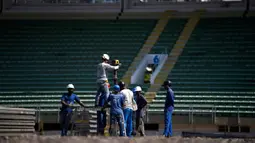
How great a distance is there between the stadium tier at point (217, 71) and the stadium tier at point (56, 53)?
2.43m

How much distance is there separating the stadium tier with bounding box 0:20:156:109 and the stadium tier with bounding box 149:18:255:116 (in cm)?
243

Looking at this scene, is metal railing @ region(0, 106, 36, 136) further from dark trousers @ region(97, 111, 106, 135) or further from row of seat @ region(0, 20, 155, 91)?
row of seat @ region(0, 20, 155, 91)

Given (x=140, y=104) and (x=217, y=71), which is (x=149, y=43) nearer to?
(x=217, y=71)

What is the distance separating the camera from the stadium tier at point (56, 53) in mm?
27373

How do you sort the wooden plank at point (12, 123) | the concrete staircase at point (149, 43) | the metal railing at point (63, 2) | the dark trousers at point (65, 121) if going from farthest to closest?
the metal railing at point (63, 2) → the concrete staircase at point (149, 43) → the dark trousers at point (65, 121) → the wooden plank at point (12, 123)

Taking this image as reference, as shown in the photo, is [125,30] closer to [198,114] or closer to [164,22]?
[164,22]

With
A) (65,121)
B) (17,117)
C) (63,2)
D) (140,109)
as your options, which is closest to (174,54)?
(63,2)

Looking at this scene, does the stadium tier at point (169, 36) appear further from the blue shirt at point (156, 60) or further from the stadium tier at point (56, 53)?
the stadium tier at point (56, 53)

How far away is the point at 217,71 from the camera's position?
2716cm

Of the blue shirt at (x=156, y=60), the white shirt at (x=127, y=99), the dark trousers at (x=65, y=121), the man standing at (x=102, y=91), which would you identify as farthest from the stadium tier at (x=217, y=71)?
the man standing at (x=102, y=91)

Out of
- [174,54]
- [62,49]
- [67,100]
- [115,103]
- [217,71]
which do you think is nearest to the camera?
[115,103]

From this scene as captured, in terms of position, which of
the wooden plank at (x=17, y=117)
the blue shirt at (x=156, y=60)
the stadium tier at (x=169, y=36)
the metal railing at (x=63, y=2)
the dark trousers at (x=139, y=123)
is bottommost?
the dark trousers at (x=139, y=123)

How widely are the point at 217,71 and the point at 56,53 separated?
277 inches

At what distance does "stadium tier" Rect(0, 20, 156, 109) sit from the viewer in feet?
89.8
